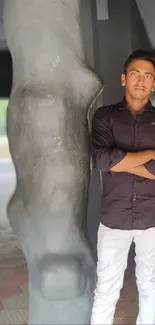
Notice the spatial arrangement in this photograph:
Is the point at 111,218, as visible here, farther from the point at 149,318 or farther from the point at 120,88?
the point at 120,88

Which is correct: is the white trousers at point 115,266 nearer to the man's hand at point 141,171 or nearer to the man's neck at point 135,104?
the man's hand at point 141,171

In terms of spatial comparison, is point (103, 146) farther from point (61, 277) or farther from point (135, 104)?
point (61, 277)

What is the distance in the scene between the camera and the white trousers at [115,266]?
1314 millimetres

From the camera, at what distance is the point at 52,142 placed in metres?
1.30

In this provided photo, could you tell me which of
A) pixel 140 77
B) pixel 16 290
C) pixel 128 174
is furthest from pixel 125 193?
pixel 16 290

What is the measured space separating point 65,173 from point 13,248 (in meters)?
1.10

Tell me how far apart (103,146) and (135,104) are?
0.13 meters

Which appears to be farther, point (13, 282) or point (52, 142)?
point (13, 282)

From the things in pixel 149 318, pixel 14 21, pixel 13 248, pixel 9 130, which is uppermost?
pixel 14 21

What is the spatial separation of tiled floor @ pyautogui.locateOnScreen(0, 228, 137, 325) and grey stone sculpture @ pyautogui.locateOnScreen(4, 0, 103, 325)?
11.8 inches

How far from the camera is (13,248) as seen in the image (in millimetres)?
2318

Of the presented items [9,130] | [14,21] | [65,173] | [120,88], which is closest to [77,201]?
[65,173]

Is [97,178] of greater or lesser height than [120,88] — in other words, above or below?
below

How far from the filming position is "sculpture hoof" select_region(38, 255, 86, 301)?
Result: 4.23ft
